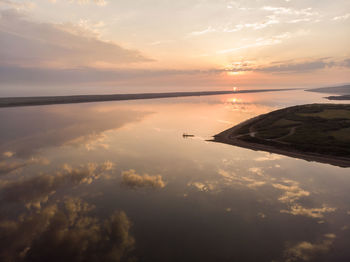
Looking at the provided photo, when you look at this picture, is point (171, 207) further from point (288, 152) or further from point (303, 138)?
point (303, 138)

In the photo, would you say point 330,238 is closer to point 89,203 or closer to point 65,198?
point 89,203

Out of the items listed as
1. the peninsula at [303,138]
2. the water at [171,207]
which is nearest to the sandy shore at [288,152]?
the peninsula at [303,138]

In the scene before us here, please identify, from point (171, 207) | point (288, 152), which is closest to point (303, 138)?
point (288, 152)

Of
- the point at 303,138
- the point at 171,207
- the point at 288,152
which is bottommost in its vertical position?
the point at 288,152

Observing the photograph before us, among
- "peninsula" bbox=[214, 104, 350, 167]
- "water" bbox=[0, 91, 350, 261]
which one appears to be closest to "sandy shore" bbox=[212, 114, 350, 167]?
"peninsula" bbox=[214, 104, 350, 167]

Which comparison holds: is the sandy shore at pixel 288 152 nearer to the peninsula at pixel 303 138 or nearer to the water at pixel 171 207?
the peninsula at pixel 303 138

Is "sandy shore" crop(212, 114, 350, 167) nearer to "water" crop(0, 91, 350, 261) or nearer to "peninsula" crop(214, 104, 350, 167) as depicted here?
"peninsula" crop(214, 104, 350, 167)
